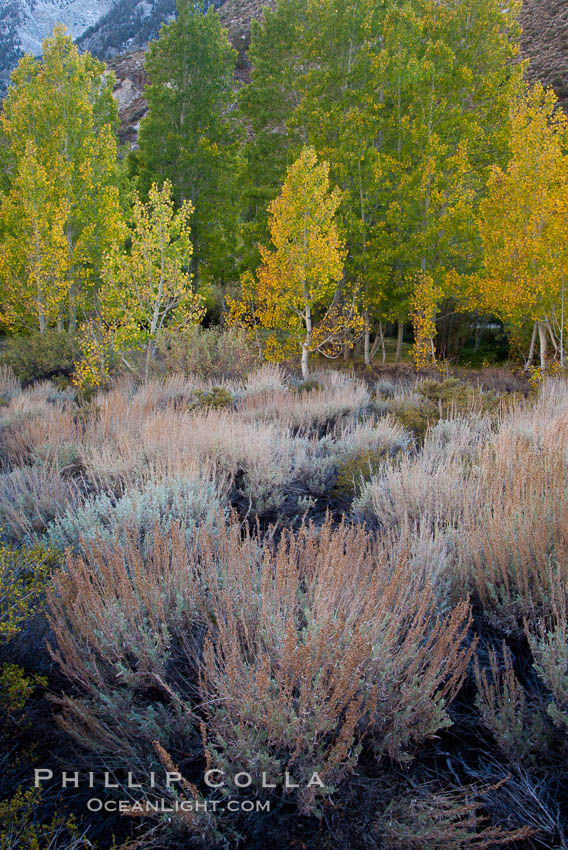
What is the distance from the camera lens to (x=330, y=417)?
24.3ft

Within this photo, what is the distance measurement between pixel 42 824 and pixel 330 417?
20.4 feet

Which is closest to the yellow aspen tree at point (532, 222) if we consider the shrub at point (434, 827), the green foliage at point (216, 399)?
the green foliage at point (216, 399)

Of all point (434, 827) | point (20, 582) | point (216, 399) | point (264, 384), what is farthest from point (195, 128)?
point (434, 827)

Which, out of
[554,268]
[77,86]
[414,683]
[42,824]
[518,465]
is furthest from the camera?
[77,86]

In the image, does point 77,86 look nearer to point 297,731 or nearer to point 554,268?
point 554,268

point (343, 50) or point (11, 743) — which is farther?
point (343, 50)

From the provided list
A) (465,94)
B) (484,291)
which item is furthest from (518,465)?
(465,94)

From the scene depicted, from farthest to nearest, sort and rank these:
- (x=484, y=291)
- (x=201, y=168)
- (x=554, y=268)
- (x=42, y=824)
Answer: (x=201, y=168), (x=484, y=291), (x=554, y=268), (x=42, y=824)

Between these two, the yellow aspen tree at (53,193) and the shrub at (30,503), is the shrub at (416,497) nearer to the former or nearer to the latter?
the shrub at (30,503)

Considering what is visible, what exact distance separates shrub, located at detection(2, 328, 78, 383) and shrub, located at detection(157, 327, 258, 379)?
3014 millimetres

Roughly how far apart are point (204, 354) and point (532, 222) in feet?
32.2

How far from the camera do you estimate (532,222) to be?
13.0m

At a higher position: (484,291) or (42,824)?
(484,291)

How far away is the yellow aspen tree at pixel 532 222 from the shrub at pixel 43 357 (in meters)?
12.4
